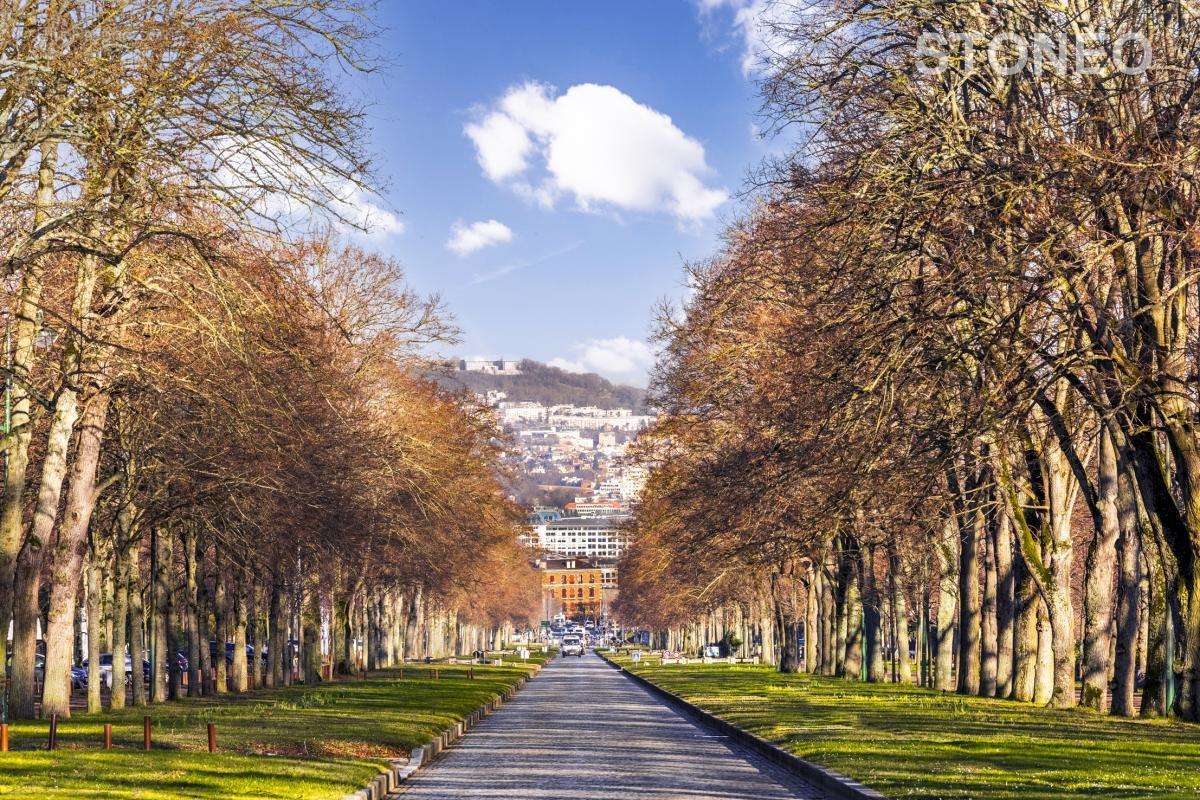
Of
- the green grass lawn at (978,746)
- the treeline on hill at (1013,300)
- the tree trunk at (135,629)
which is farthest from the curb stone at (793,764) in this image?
the tree trunk at (135,629)

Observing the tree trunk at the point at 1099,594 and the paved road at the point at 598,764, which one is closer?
the paved road at the point at 598,764

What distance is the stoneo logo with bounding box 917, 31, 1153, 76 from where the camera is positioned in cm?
2417

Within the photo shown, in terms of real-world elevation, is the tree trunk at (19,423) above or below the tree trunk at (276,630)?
above

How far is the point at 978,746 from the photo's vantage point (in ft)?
79.6

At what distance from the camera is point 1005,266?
2361 cm

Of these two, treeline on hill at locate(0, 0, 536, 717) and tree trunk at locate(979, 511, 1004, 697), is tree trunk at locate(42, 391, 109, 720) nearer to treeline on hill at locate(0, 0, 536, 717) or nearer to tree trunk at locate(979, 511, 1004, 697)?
treeline on hill at locate(0, 0, 536, 717)

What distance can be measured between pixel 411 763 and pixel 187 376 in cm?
852

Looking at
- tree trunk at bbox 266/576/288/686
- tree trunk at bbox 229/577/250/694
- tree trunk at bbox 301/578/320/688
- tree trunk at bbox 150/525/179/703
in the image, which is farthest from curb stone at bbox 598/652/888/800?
tree trunk at bbox 301/578/320/688

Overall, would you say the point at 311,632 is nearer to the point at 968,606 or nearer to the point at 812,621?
the point at 812,621

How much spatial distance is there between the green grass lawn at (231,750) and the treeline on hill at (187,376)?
282 cm

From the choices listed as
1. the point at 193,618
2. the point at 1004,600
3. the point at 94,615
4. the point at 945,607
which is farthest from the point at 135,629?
the point at 945,607

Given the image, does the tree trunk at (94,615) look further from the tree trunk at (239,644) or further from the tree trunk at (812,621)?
the tree trunk at (812,621)

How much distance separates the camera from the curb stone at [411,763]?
2000cm

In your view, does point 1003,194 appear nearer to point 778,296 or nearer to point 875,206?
point 875,206
